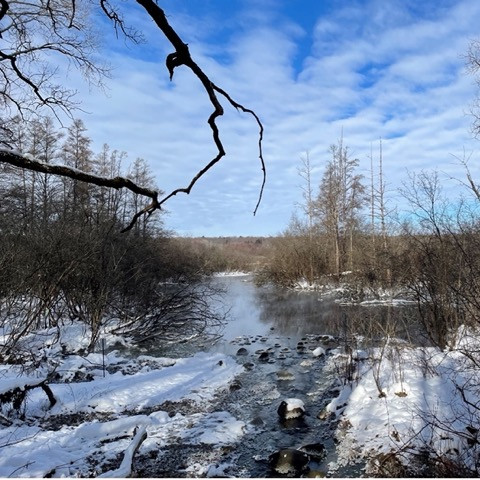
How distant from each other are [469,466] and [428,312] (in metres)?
5.11

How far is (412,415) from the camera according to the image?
586 cm

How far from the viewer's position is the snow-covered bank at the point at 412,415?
15.7 ft

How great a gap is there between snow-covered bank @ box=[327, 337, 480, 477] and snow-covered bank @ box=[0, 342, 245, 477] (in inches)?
76.7

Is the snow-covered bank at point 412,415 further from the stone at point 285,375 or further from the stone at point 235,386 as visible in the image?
the stone at point 235,386

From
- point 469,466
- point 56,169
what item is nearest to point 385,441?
point 469,466

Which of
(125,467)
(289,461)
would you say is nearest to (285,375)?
(289,461)

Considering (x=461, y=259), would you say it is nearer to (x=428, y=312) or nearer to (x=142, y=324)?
(x=428, y=312)

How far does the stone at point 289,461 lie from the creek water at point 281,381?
53 millimetres

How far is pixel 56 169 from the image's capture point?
1235 millimetres

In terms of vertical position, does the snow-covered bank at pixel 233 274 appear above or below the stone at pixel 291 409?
above

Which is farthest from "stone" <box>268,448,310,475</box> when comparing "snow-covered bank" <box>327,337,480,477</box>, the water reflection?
the water reflection

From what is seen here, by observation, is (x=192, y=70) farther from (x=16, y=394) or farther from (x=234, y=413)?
(x=234, y=413)

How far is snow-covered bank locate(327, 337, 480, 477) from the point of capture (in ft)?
15.7

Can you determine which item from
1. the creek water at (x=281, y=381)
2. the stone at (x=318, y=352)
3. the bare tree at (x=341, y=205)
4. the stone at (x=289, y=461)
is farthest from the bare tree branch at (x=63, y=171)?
the bare tree at (x=341, y=205)
